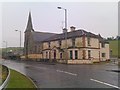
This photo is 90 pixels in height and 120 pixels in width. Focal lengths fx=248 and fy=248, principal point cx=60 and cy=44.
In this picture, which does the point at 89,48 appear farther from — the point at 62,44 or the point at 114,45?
the point at 114,45

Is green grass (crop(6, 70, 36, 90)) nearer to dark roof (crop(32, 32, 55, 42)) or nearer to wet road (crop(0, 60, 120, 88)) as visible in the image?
wet road (crop(0, 60, 120, 88))

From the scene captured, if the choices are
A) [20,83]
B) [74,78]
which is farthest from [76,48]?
[20,83]

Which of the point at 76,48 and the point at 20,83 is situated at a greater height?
the point at 76,48

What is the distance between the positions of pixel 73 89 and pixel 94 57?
4516 centimetres

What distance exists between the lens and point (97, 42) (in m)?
59.2

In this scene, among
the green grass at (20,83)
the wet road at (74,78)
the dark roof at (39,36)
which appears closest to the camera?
the green grass at (20,83)

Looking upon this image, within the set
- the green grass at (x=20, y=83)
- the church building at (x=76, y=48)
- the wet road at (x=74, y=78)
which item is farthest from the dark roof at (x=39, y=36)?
the green grass at (x=20, y=83)

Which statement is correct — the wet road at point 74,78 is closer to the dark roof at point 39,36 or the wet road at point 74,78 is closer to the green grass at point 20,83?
the green grass at point 20,83

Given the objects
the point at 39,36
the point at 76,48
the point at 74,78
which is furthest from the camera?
the point at 39,36

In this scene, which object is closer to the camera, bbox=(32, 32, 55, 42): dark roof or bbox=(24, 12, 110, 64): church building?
bbox=(24, 12, 110, 64): church building

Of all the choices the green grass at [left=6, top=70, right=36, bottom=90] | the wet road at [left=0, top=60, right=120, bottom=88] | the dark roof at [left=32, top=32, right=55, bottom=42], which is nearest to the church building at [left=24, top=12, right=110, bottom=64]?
the dark roof at [left=32, top=32, right=55, bottom=42]

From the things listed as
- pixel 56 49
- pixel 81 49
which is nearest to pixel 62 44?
pixel 56 49

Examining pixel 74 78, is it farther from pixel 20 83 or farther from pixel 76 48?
pixel 76 48

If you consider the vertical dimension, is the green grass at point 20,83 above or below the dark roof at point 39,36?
below
